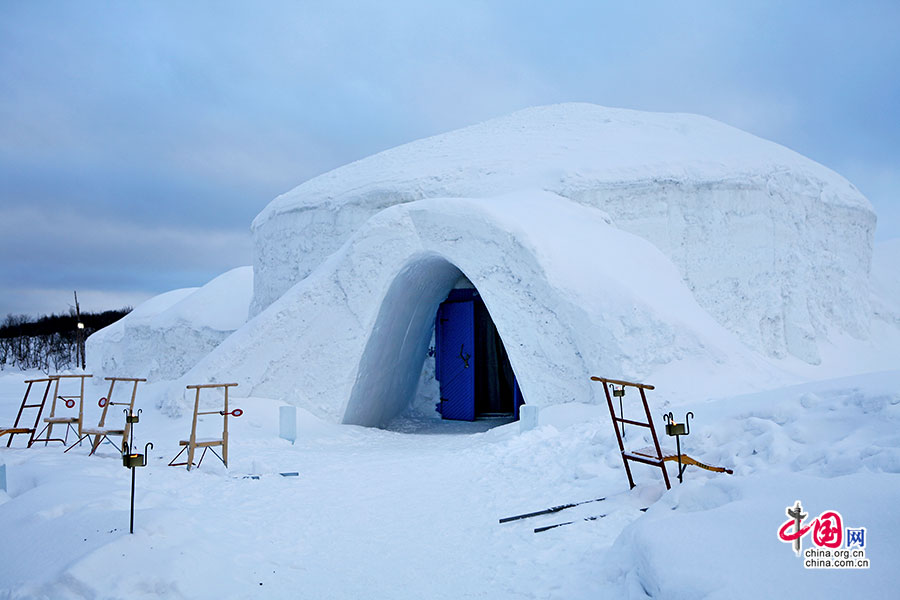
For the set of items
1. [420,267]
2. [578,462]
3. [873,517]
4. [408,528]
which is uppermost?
[420,267]

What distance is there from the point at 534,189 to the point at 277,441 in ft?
25.1

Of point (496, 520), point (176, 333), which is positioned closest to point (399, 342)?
point (496, 520)

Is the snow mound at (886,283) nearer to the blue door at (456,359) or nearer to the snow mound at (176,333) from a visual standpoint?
the blue door at (456,359)

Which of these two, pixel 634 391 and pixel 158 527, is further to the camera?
pixel 634 391

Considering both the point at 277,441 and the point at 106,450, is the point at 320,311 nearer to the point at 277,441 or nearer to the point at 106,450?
the point at 277,441

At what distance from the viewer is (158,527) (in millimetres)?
4297

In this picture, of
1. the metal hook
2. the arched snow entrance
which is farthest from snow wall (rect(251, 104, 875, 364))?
the metal hook

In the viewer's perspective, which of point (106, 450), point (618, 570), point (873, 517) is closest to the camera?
point (873, 517)

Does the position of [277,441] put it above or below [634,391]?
below

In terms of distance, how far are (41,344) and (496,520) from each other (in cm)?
4333

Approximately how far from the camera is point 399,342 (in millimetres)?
12297

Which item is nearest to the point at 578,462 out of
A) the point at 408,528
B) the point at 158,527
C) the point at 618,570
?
the point at 408,528

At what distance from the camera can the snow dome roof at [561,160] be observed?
1359 centimetres

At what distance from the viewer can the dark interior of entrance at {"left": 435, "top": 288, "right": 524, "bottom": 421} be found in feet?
42.4
